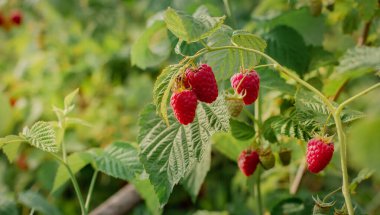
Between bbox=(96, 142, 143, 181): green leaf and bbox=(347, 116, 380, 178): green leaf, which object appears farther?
bbox=(96, 142, 143, 181): green leaf

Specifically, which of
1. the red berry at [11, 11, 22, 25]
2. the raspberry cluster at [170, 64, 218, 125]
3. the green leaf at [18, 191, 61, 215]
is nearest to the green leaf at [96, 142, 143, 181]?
the green leaf at [18, 191, 61, 215]

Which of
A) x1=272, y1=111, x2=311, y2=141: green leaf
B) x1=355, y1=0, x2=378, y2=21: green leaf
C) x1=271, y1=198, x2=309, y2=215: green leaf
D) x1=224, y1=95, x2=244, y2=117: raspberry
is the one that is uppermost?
x1=224, y1=95, x2=244, y2=117: raspberry

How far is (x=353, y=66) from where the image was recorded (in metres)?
1.37

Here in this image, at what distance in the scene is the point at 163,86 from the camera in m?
0.97

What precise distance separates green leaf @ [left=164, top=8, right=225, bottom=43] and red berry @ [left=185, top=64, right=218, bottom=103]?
0.31 feet

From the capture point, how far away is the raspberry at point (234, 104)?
3.33 ft

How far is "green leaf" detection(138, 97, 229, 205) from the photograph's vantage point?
104cm

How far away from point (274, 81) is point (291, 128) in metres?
0.22

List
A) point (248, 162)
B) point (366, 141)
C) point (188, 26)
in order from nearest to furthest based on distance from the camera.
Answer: point (366, 141) → point (188, 26) → point (248, 162)

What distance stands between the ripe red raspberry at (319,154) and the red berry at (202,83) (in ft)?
0.66

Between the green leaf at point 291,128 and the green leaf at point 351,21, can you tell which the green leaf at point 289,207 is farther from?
the green leaf at point 351,21

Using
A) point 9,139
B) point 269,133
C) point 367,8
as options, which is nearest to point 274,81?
point 269,133

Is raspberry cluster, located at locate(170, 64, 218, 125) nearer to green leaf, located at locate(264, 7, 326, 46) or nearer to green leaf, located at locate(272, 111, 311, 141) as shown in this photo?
green leaf, located at locate(272, 111, 311, 141)

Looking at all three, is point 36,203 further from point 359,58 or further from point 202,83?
point 359,58
